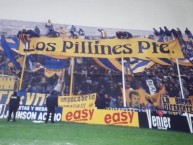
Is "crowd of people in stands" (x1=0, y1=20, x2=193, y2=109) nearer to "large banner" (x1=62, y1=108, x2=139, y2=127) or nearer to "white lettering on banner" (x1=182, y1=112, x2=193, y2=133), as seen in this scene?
"large banner" (x1=62, y1=108, x2=139, y2=127)

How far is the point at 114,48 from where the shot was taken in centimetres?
523

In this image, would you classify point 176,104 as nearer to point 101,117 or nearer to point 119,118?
point 119,118

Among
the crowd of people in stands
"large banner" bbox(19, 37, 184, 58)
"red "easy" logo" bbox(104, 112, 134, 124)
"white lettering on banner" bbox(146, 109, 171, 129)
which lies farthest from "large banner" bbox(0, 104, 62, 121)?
"white lettering on banner" bbox(146, 109, 171, 129)

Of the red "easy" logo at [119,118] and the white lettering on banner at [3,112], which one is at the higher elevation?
the white lettering on banner at [3,112]

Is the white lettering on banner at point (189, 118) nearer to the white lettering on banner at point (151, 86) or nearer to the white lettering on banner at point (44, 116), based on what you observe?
the white lettering on banner at point (151, 86)

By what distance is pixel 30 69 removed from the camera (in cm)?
491

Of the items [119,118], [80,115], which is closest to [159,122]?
[119,118]

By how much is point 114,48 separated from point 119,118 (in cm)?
132

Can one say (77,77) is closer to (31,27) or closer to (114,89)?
(114,89)

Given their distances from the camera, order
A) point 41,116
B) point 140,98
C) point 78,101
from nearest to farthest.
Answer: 1. point 41,116
2. point 78,101
3. point 140,98

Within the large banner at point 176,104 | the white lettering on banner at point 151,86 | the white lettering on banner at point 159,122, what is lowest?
the white lettering on banner at point 159,122

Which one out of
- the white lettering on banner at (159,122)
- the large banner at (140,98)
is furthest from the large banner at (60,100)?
the white lettering on banner at (159,122)

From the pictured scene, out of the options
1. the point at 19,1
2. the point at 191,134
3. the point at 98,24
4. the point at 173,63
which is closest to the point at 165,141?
the point at 191,134

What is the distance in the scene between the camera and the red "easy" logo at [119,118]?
4695 mm
